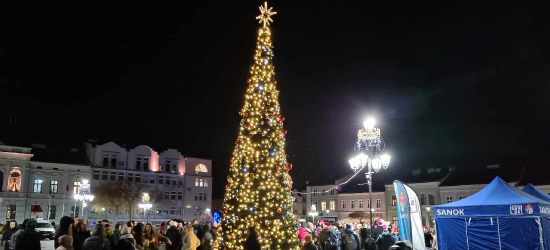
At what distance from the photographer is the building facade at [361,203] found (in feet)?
181

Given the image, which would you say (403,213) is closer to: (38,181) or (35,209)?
(35,209)

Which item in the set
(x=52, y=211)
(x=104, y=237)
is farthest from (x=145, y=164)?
(x=104, y=237)

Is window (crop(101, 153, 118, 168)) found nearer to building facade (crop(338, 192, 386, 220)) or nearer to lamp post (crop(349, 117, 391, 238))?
building facade (crop(338, 192, 386, 220))

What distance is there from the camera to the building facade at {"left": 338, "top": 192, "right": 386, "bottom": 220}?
55.2m

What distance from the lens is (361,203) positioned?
188 ft

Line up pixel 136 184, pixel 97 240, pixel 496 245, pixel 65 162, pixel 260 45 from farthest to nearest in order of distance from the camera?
pixel 136 184, pixel 65 162, pixel 496 245, pixel 260 45, pixel 97 240

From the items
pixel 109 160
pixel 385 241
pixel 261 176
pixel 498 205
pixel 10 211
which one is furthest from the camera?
pixel 109 160

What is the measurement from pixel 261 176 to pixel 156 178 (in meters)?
47.3

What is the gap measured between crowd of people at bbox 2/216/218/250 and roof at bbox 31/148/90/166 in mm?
40068

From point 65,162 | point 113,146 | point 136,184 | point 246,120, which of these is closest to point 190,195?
point 136,184

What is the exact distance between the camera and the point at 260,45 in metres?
13.6

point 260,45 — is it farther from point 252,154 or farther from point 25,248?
point 25,248

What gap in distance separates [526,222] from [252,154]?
9948mm

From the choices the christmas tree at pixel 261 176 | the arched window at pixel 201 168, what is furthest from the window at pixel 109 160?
the christmas tree at pixel 261 176
